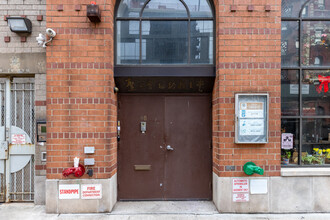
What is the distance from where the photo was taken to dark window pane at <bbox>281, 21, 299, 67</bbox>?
4.55 meters

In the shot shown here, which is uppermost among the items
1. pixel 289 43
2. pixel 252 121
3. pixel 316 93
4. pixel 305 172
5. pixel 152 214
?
pixel 289 43

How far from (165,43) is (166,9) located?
0.71 metres

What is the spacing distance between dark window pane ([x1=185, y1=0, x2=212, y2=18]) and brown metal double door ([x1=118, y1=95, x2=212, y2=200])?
1.76 metres

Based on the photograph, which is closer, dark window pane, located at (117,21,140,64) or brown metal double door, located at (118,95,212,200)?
dark window pane, located at (117,21,140,64)

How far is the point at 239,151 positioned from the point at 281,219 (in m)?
1.39

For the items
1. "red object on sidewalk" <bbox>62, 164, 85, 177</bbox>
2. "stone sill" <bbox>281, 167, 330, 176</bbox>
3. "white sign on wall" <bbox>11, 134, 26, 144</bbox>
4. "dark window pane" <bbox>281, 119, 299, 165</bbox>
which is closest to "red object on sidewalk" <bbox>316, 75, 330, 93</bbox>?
"dark window pane" <bbox>281, 119, 299, 165</bbox>

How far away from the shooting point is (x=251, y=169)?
161 inches

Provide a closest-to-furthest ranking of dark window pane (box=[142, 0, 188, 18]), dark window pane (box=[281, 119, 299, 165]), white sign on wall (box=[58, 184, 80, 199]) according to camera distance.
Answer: white sign on wall (box=[58, 184, 80, 199]), dark window pane (box=[281, 119, 299, 165]), dark window pane (box=[142, 0, 188, 18])

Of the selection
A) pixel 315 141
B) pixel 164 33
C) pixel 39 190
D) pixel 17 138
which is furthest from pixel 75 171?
pixel 315 141

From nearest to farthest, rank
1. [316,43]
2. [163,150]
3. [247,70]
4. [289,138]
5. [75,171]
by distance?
[75,171]
[247,70]
[289,138]
[316,43]
[163,150]

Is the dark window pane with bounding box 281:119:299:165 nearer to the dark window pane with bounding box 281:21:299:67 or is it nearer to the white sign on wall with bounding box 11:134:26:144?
the dark window pane with bounding box 281:21:299:67

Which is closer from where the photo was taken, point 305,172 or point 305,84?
point 305,172

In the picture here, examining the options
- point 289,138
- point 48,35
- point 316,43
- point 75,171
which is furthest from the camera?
point 316,43

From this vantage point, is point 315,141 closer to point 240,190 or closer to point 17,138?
point 240,190
